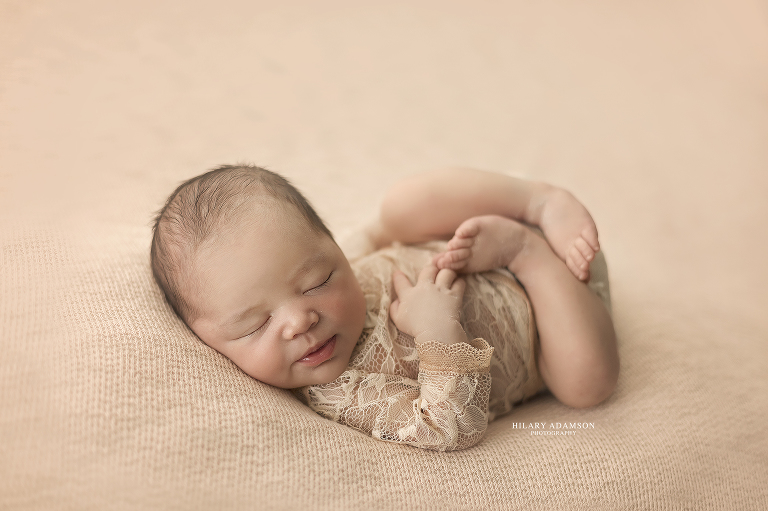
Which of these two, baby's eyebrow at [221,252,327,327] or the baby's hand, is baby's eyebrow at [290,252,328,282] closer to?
baby's eyebrow at [221,252,327,327]

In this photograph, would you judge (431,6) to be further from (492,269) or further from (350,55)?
(492,269)

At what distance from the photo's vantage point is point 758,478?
3.39 ft

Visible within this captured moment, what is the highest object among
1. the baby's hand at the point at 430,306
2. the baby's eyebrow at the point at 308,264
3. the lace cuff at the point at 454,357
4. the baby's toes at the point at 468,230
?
the baby's toes at the point at 468,230

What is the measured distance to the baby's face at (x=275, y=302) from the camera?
36.9 inches

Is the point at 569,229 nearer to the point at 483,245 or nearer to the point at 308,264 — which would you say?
the point at 483,245

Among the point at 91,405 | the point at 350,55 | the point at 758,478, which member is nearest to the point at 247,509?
the point at 91,405

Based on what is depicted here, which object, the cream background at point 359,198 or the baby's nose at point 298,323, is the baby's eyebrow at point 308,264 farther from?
the cream background at point 359,198

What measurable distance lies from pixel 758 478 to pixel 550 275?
0.52 metres

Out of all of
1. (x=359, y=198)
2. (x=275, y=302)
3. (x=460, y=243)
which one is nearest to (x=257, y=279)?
(x=275, y=302)

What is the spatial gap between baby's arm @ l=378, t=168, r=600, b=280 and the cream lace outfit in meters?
0.08

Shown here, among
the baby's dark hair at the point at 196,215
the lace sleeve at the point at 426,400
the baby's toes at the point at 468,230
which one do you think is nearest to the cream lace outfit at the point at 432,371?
the lace sleeve at the point at 426,400

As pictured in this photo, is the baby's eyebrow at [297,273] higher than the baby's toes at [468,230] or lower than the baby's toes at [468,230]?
lower

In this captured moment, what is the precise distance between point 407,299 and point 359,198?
29.1 inches

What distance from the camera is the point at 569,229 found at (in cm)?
117
